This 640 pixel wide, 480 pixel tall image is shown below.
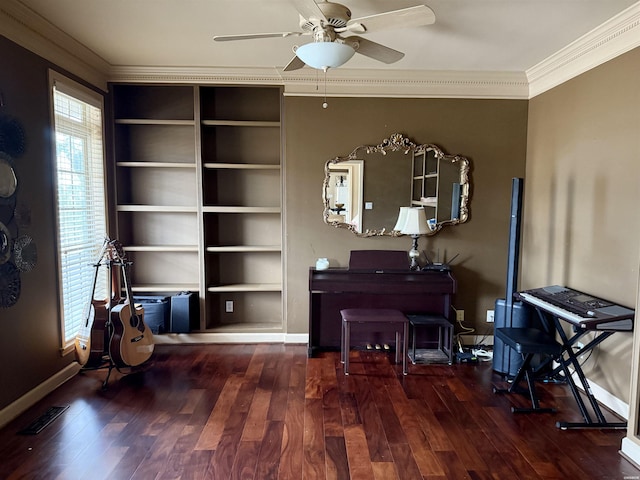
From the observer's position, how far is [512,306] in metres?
3.14

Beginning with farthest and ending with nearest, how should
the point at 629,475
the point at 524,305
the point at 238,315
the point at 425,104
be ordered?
the point at 238,315
the point at 425,104
the point at 524,305
the point at 629,475

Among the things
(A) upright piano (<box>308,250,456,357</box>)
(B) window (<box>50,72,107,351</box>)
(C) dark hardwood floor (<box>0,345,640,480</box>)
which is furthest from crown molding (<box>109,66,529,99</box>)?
A: (C) dark hardwood floor (<box>0,345,640,480</box>)

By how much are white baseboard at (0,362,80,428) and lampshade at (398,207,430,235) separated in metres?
2.96

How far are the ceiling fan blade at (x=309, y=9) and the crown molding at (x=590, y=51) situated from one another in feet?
6.24

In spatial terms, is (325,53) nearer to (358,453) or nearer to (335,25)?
(335,25)

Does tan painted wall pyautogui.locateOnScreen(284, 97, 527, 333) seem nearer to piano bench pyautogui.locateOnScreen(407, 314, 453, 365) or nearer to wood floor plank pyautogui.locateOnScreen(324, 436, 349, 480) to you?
piano bench pyautogui.locateOnScreen(407, 314, 453, 365)

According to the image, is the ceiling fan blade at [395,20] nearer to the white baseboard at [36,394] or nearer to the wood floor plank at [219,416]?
the wood floor plank at [219,416]

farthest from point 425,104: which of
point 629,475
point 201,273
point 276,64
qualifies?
point 629,475

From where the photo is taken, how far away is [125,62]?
3.46 m

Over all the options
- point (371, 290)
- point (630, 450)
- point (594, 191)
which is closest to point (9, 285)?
point (371, 290)

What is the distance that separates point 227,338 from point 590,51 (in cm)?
379

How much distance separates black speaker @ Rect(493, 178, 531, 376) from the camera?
306cm

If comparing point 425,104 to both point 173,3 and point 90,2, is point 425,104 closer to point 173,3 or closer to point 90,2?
point 173,3

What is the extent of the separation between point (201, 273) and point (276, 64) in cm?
203
